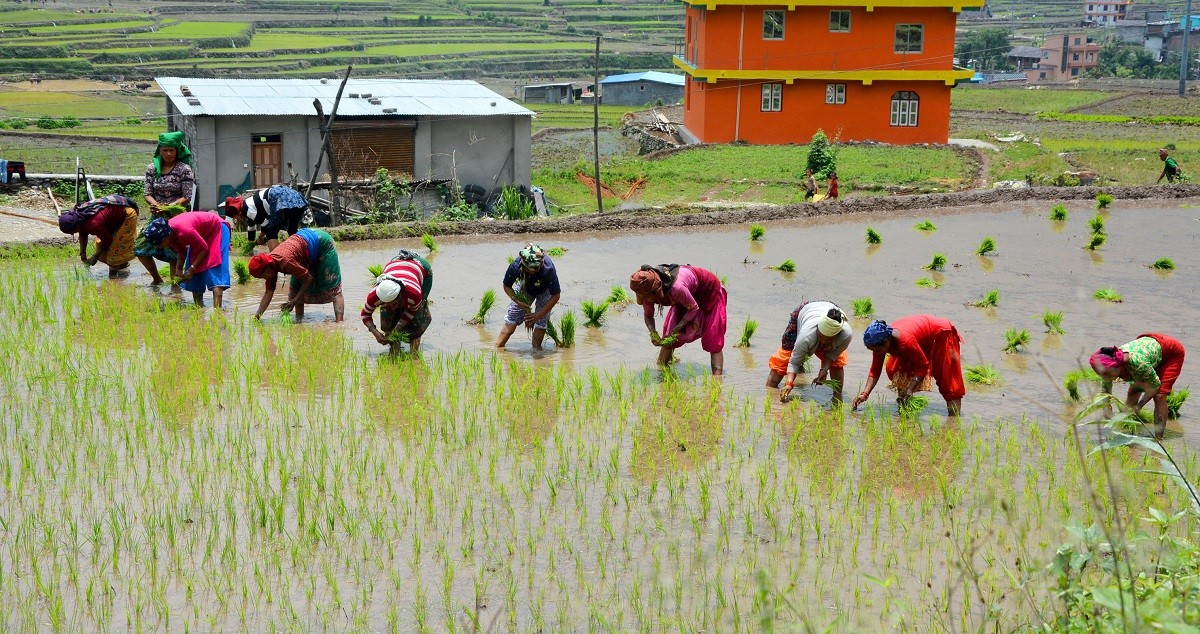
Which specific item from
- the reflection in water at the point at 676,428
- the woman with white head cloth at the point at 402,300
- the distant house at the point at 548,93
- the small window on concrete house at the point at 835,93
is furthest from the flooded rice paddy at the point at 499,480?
the distant house at the point at 548,93

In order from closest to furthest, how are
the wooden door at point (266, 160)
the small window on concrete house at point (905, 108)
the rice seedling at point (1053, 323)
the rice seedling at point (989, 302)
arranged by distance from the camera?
the rice seedling at point (1053, 323) → the rice seedling at point (989, 302) → the wooden door at point (266, 160) → the small window on concrete house at point (905, 108)

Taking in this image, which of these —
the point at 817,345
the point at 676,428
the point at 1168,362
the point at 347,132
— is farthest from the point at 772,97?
the point at 676,428

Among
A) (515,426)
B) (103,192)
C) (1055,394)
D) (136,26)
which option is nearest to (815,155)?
(103,192)

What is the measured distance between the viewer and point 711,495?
6812mm

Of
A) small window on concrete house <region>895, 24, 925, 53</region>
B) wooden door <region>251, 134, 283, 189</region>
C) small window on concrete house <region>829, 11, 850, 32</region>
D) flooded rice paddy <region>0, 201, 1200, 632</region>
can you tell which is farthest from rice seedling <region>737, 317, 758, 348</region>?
small window on concrete house <region>895, 24, 925, 53</region>

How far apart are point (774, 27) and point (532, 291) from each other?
85.9 feet

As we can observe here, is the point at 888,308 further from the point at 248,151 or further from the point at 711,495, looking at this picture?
the point at 248,151

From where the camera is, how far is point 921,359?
319 inches

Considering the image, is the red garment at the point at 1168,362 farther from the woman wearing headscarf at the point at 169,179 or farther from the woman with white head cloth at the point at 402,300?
the woman wearing headscarf at the point at 169,179

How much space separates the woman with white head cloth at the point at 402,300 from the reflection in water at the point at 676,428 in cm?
186

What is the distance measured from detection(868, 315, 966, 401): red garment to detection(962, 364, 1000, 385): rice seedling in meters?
1.07

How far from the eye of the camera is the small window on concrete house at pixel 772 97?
3444cm

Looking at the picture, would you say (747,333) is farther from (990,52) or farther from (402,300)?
(990,52)

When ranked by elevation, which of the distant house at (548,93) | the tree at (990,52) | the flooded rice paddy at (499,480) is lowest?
the flooded rice paddy at (499,480)
